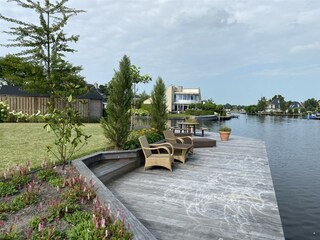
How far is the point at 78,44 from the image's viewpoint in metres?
19.7

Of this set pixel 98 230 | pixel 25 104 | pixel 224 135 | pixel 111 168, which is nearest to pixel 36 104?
pixel 25 104

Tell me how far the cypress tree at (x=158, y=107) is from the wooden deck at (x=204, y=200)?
3131 mm

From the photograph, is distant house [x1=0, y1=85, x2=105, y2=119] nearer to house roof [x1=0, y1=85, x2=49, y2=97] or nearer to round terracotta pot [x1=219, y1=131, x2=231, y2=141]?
house roof [x1=0, y1=85, x2=49, y2=97]

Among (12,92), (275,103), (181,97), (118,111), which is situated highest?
(275,103)

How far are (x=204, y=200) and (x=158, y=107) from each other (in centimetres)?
603

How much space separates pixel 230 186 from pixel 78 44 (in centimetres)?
1871

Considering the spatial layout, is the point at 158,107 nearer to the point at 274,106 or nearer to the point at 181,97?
the point at 181,97

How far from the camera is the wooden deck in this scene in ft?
10.2

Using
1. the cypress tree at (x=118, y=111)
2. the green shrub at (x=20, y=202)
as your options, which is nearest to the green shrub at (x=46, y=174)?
the green shrub at (x=20, y=202)

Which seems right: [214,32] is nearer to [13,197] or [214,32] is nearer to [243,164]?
[243,164]

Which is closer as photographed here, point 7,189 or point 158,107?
point 7,189

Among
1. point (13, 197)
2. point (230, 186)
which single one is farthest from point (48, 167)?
point (230, 186)

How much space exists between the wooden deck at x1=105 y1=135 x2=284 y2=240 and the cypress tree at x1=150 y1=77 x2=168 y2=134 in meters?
3.13

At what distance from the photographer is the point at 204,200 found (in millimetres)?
4141
